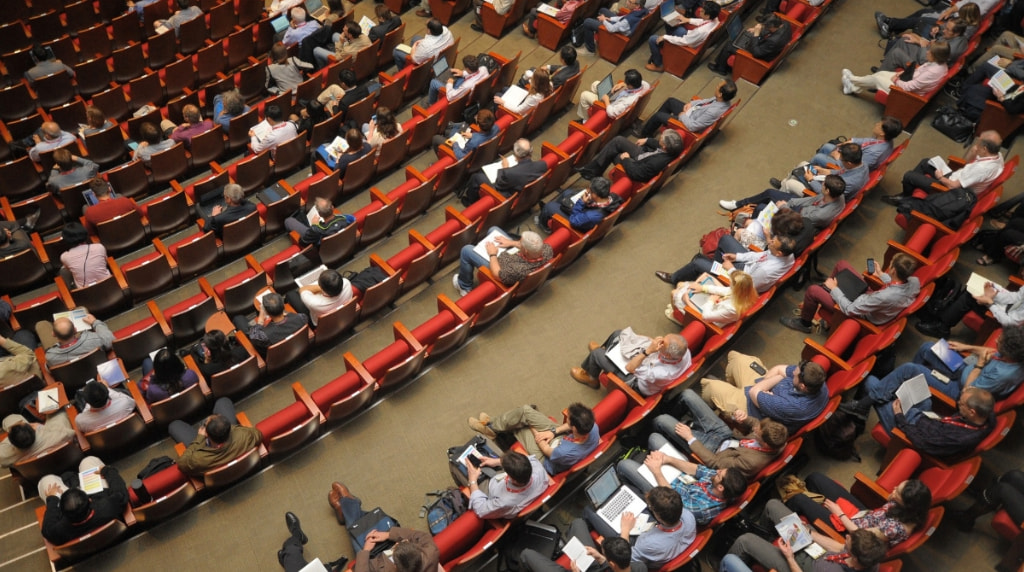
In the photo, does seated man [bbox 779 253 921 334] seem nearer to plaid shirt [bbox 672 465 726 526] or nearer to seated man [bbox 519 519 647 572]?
plaid shirt [bbox 672 465 726 526]

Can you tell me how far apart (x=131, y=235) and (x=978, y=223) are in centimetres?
552

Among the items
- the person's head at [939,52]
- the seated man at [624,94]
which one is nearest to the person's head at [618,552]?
the seated man at [624,94]

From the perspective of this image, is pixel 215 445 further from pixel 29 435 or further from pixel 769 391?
pixel 769 391

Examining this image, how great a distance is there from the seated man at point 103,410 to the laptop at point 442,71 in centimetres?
354

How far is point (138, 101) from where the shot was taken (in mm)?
6176

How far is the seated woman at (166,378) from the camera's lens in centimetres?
412

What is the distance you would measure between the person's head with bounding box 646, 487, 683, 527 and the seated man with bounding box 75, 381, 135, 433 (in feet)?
8.92

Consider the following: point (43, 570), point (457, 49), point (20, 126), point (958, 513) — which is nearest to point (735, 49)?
point (457, 49)

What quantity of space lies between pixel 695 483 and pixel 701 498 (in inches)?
3.3

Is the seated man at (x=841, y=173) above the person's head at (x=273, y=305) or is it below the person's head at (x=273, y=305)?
below

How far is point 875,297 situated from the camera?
443cm

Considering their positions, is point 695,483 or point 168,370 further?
point 168,370

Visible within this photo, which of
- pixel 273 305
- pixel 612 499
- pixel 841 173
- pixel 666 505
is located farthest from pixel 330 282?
pixel 841 173

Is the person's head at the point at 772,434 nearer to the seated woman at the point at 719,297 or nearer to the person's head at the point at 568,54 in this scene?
the seated woman at the point at 719,297
